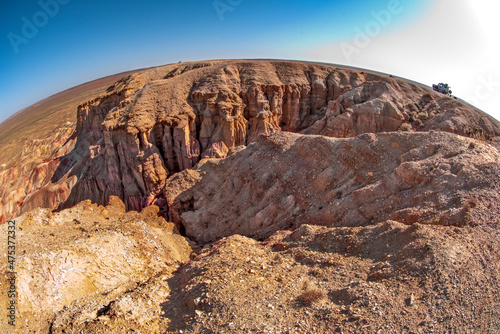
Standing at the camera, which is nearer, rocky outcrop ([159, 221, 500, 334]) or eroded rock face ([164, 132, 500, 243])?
rocky outcrop ([159, 221, 500, 334])

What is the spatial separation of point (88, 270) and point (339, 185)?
1175 centimetres

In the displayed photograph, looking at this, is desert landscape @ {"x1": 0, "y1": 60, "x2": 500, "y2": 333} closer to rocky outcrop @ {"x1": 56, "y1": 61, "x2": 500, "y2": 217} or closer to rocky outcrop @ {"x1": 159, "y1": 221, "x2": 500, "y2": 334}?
rocky outcrop @ {"x1": 159, "y1": 221, "x2": 500, "y2": 334}

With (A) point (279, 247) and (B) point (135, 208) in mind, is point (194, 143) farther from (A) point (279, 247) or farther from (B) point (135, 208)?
(A) point (279, 247)

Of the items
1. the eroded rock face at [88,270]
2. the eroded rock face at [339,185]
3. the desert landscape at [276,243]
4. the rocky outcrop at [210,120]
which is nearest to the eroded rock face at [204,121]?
the rocky outcrop at [210,120]

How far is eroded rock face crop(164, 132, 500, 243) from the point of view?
453 inches

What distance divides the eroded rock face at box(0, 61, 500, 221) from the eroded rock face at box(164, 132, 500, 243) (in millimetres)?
5583

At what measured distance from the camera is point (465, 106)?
101 ft

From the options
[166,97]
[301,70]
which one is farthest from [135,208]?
[301,70]

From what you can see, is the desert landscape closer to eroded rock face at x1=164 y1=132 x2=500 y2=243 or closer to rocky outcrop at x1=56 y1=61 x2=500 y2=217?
eroded rock face at x1=164 y1=132 x2=500 y2=243

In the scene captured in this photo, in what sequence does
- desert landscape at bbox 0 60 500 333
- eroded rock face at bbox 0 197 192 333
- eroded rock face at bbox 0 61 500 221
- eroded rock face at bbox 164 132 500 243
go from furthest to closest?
1. eroded rock face at bbox 0 61 500 221
2. eroded rock face at bbox 164 132 500 243
3. eroded rock face at bbox 0 197 192 333
4. desert landscape at bbox 0 60 500 333

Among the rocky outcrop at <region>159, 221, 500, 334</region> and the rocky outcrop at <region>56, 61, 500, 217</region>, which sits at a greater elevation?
the rocky outcrop at <region>56, 61, 500, 217</region>

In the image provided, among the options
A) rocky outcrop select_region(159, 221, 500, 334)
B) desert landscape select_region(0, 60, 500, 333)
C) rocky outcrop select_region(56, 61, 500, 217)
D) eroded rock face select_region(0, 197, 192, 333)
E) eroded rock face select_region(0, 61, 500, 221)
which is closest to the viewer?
rocky outcrop select_region(159, 221, 500, 334)

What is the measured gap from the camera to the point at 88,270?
11352mm

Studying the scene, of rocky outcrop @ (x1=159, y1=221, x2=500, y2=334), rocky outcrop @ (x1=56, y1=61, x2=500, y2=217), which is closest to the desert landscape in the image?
rocky outcrop @ (x1=159, y1=221, x2=500, y2=334)
